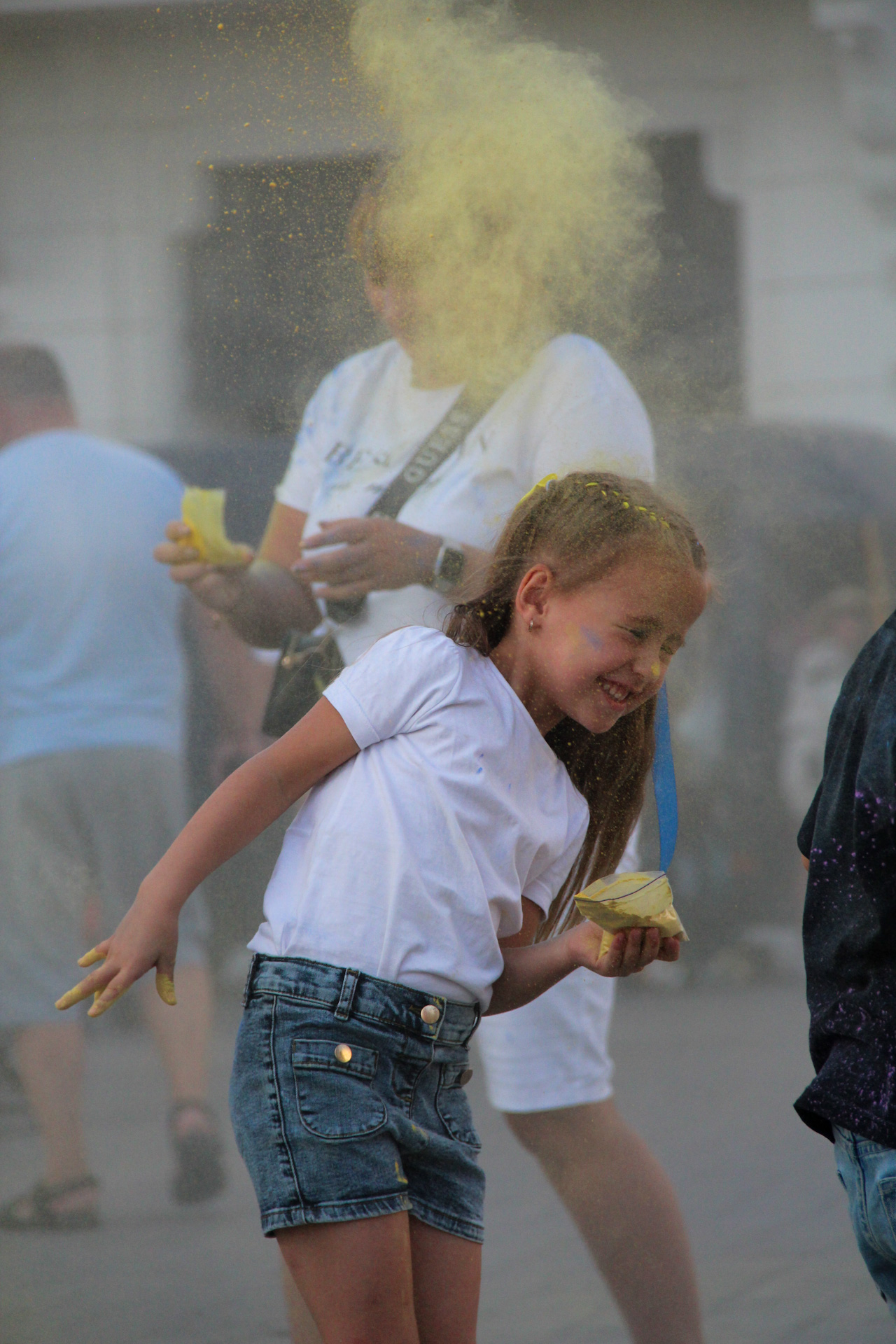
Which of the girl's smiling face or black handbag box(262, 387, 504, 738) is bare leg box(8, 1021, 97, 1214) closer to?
black handbag box(262, 387, 504, 738)

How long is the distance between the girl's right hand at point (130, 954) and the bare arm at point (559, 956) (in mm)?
330

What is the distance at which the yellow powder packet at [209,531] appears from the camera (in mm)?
1804

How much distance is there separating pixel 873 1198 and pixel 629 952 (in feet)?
0.97

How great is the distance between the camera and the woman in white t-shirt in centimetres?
165

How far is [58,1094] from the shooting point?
1.96 metres

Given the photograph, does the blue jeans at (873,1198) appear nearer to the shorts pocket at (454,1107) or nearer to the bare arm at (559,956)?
the bare arm at (559,956)

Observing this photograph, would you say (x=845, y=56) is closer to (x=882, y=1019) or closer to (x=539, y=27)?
(x=539, y=27)

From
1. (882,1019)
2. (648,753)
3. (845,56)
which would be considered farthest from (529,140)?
(882,1019)

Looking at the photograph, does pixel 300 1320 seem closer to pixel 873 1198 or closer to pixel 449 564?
pixel 873 1198

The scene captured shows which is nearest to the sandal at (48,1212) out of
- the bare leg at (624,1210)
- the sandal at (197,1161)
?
the sandal at (197,1161)

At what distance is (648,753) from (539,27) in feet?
3.26

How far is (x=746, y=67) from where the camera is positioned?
1.90 m

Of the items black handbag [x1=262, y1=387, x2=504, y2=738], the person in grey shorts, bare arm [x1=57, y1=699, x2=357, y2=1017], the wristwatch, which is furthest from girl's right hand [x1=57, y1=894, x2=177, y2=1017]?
the person in grey shorts

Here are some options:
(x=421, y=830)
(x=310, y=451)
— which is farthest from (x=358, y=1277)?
(x=310, y=451)
